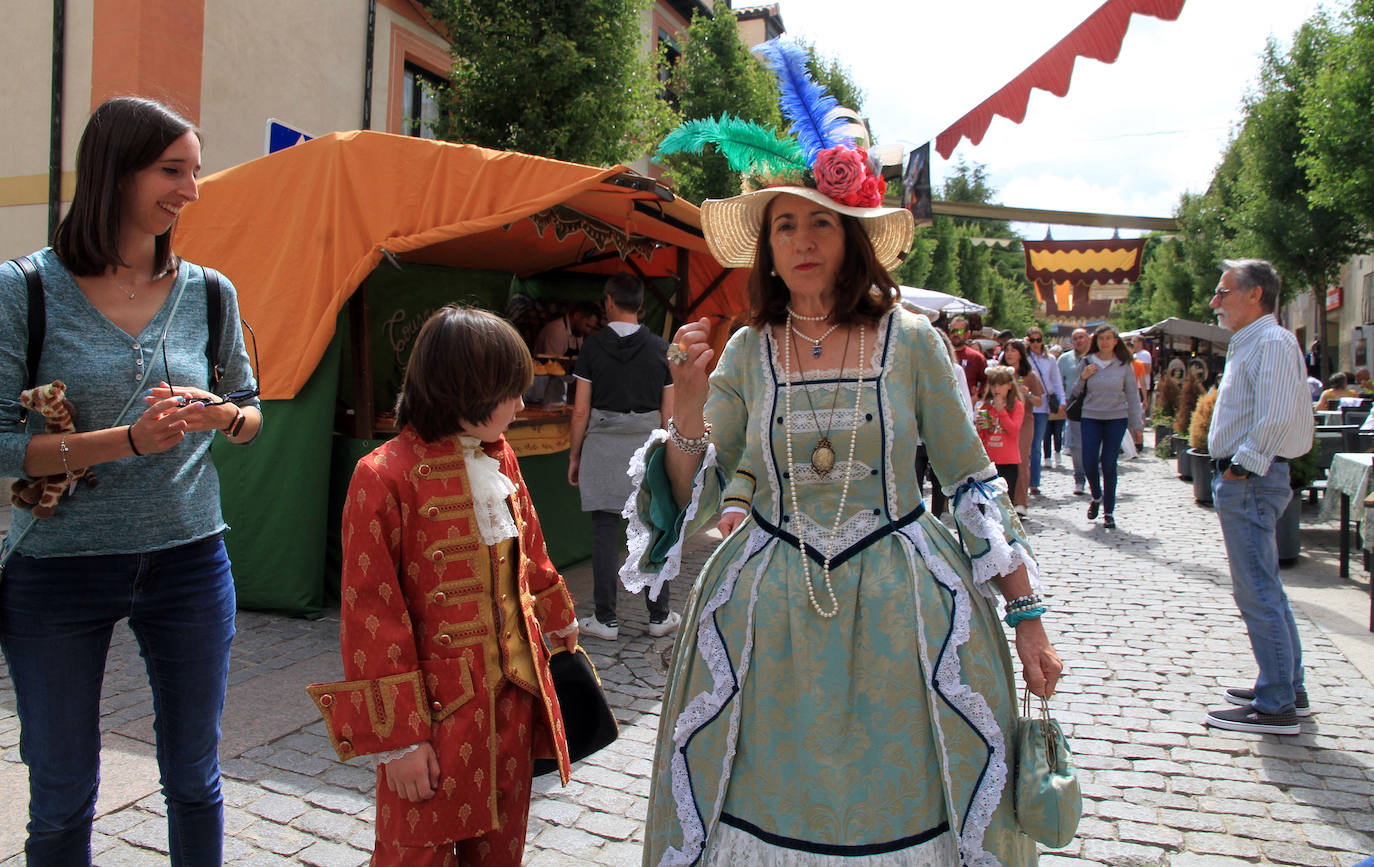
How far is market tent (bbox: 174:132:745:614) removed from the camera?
484cm

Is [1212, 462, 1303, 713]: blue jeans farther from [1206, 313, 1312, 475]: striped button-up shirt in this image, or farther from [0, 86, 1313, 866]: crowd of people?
[0, 86, 1313, 866]: crowd of people

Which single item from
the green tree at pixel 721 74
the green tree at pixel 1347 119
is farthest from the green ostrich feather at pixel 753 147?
the green tree at pixel 1347 119

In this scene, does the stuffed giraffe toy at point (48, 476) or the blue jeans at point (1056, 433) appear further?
the blue jeans at point (1056, 433)

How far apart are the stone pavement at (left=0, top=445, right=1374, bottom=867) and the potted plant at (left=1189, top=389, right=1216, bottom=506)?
3.17m

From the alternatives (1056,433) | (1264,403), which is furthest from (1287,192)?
(1264,403)

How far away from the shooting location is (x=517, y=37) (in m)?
9.30

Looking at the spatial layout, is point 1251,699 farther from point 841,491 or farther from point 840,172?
point 840,172

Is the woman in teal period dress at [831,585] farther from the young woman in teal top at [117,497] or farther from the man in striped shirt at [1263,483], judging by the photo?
the man in striped shirt at [1263,483]

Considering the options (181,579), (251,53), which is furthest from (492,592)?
(251,53)

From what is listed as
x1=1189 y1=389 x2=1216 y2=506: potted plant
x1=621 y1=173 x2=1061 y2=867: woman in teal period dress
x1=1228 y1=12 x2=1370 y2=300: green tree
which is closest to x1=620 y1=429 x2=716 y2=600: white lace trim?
x1=621 y1=173 x2=1061 y2=867: woman in teal period dress

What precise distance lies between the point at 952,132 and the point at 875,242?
2.92 meters

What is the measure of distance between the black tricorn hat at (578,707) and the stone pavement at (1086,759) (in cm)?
81

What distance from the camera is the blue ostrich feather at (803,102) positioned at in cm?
208

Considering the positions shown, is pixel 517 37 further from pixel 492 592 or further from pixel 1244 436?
pixel 492 592
